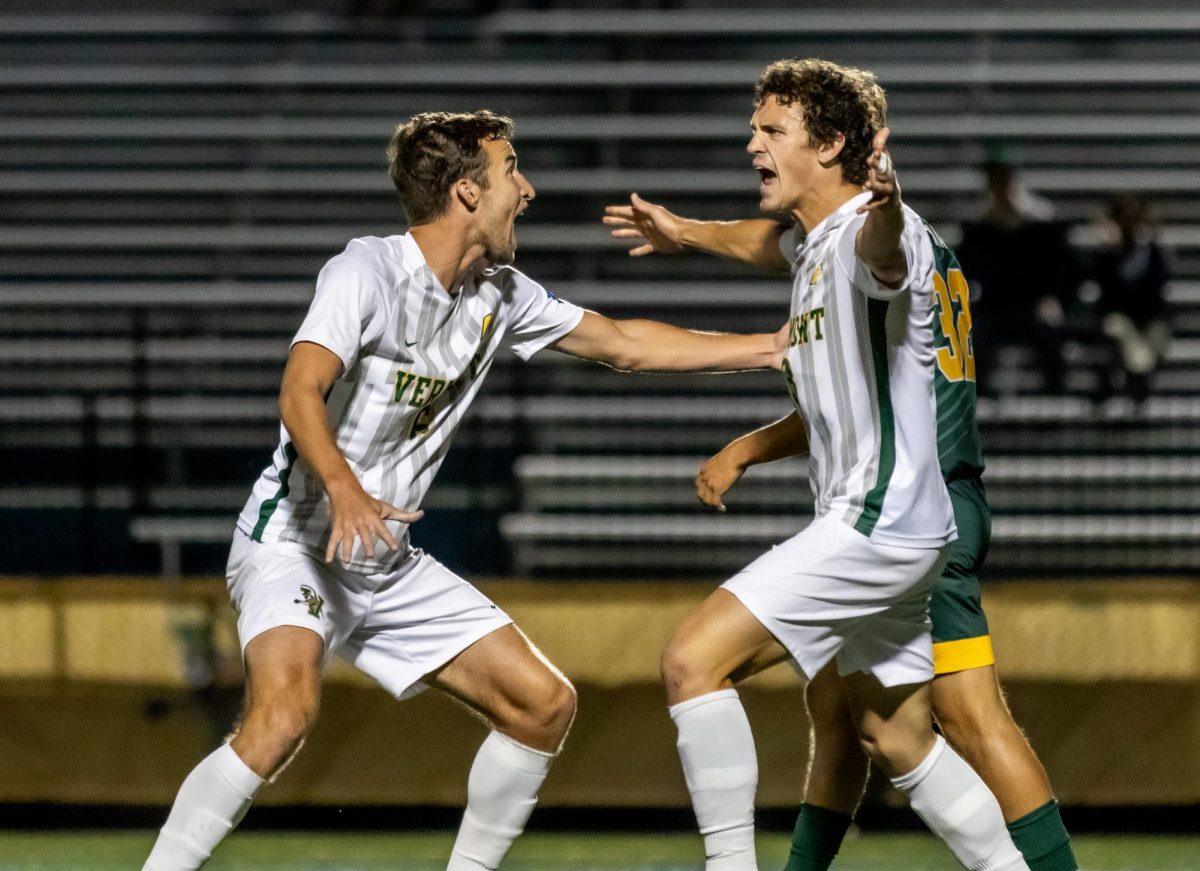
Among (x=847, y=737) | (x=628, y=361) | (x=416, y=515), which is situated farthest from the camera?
(x=628, y=361)

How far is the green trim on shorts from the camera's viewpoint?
366 cm

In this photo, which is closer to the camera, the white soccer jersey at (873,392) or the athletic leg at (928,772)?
the white soccer jersey at (873,392)

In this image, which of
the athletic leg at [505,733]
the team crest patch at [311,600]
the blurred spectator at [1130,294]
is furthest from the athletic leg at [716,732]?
the blurred spectator at [1130,294]

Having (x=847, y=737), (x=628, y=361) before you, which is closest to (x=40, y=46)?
(x=628, y=361)

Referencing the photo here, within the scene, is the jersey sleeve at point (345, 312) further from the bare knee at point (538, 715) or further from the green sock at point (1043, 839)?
the green sock at point (1043, 839)

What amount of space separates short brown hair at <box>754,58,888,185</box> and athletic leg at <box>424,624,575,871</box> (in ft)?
4.35

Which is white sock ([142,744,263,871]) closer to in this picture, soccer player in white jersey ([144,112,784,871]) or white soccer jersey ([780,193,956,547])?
soccer player in white jersey ([144,112,784,871])

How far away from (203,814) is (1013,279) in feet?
17.7

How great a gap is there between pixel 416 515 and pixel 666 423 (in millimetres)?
5261

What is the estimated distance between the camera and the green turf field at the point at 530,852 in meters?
5.53

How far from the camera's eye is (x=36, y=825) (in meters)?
6.78

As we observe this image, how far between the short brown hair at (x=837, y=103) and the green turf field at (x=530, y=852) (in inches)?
107

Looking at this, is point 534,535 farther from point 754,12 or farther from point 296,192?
point 754,12

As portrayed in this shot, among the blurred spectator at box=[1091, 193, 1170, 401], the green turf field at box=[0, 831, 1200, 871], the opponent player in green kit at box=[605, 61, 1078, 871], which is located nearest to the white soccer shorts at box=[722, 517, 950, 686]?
the opponent player in green kit at box=[605, 61, 1078, 871]
